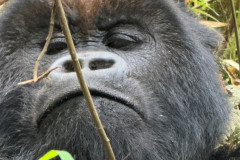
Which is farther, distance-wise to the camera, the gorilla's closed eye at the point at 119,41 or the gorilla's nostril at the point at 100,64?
the gorilla's closed eye at the point at 119,41

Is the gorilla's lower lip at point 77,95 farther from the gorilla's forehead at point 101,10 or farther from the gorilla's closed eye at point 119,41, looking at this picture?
→ the gorilla's forehead at point 101,10

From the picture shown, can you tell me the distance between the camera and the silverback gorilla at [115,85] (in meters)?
1.86

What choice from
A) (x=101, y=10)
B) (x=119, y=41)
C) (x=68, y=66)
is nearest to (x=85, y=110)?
(x=68, y=66)

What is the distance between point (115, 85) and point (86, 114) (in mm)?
224

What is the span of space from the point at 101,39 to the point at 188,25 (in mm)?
676

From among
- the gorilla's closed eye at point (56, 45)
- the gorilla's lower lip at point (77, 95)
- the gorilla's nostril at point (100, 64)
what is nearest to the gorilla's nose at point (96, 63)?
the gorilla's nostril at point (100, 64)

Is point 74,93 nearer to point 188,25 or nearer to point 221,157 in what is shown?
point 188,25

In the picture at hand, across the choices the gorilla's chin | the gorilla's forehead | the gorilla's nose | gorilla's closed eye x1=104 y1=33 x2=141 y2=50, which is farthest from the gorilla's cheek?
the gorilla's forehead

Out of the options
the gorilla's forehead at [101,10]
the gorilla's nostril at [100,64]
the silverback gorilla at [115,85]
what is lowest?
the silverback gorilla at [115,85]

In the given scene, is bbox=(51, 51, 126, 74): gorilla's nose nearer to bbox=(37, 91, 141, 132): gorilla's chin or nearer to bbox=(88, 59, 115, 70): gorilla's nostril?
bbox=(88, 59, 115, 70): gorilla's nostril

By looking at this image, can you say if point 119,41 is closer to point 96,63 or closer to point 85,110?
point 96,63

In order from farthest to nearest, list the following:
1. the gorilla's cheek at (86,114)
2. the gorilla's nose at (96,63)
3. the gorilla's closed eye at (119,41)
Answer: the gorilla's closed eye at (119,41) → the gorilla's nose at (96,63) → the gorilla's cheek at (86,114)

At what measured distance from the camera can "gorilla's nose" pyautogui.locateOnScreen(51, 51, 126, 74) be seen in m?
1.92

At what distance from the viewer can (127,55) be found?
7.27 feet
